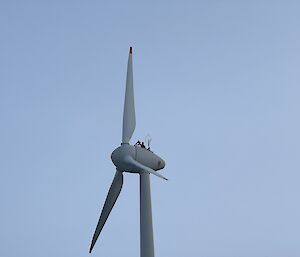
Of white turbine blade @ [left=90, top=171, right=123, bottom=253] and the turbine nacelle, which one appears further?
white turbine blade @ [left=90, top=171, right=123, bottom=253]

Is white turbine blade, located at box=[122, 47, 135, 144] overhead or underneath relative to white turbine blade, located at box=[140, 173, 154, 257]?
overhead

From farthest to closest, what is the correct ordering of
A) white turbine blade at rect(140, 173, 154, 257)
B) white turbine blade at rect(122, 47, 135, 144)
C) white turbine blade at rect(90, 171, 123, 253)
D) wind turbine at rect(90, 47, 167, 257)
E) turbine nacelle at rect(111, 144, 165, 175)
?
white turbine blade at rect(122, 47, 135, 144) → white turbine blade at rect(90, 171, 123, 253) → turbine nacelle at rect(111, 144, 165, 175) → wind turbine at rect(90, 47, 167, 257) → white turbine blade at rect(140, 173, 154, 257)

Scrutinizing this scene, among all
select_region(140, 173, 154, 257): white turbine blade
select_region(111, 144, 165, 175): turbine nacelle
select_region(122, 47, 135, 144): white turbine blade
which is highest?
select_region(122, 47, 135, 144): white turbine blade

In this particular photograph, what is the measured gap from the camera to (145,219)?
45.3 meters

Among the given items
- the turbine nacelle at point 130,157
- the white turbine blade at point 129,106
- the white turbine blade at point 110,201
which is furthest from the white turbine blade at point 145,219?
the white turbine blade at point 129,106

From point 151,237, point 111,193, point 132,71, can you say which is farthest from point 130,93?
point 151,237

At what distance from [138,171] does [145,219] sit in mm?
5807

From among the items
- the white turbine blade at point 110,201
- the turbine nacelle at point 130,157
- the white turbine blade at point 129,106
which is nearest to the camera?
the turbine nacelle at point 130,157

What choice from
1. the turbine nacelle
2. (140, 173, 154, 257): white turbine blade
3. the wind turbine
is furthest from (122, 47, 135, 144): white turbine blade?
(140, 173, 154, 257): white turbine blade

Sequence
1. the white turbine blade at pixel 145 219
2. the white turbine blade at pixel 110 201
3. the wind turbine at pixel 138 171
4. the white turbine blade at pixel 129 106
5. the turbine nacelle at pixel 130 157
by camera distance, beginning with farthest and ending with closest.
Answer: the white turbine blade at pixel 129 106, the white turbine blade at pixel 110 201, the turbine nacelle at pixel 130 157, the wind turbine at pixel 138 171, the white turbine blade at pixel 145 219

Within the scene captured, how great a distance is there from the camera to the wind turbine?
147 ft

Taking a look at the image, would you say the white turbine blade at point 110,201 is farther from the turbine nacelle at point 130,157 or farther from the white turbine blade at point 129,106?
the white turbine blade at point 129,106

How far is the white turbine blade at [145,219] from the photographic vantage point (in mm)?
44469

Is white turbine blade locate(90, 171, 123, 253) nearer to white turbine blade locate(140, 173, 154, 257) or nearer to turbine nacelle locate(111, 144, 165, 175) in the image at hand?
turbine nacelle locate(111, 144, 165, 175)
